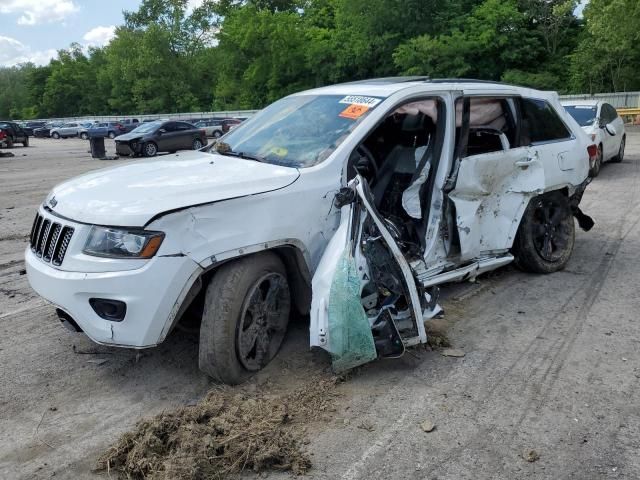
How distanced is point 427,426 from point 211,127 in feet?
118

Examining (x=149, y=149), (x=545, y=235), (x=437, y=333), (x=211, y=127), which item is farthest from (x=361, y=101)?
(x=211, y=127)

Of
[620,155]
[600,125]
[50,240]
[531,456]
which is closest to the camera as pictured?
[531,456]

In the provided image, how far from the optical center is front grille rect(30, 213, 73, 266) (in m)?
3.34

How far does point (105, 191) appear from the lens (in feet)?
11.4

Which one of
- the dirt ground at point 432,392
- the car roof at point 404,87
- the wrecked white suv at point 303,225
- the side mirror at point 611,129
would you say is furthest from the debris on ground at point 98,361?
the side mirror at point 611,129

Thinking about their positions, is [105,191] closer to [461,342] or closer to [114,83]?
[461,342]

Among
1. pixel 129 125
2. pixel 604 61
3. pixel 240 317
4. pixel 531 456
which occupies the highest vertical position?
pixel 604 61

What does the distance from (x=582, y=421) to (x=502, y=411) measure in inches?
16.5

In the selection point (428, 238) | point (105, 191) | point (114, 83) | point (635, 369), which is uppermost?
point (114, 83)

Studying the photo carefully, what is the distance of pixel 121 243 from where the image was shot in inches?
124

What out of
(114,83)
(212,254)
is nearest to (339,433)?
(212,254)

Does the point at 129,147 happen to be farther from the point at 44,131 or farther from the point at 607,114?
the point at 44,131

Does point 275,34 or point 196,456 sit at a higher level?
point 275,34

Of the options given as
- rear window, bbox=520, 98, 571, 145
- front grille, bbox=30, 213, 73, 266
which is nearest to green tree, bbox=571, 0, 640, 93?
rear window, bbox=520, 98, 571, 145
